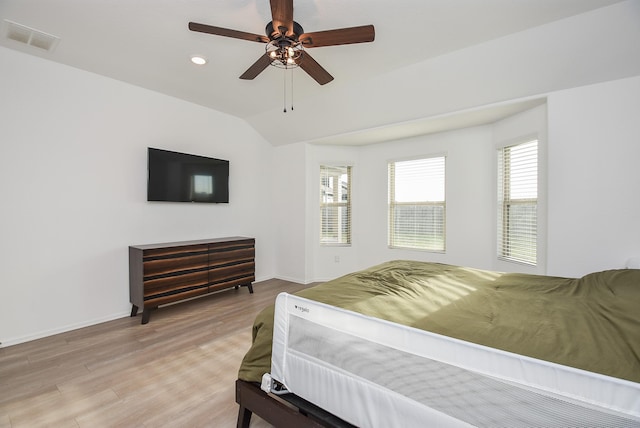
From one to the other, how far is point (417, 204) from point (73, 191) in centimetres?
444

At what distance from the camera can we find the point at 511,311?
149cm

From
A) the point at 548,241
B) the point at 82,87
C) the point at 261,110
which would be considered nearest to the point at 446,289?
the point at 548,241

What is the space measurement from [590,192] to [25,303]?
5.56m

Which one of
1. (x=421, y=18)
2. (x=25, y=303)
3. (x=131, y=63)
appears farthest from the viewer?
(x=131, y=63)

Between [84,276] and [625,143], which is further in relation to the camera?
[84,276]

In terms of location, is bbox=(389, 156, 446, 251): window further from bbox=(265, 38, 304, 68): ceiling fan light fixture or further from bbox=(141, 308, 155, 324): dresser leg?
bbox=(141, 308, 155, 324): dresser leg

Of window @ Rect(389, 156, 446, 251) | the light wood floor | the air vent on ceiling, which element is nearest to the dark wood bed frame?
the light wood floor

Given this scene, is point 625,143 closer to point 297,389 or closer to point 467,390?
point 467,390

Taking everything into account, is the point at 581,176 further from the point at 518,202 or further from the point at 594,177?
the point at 518,202

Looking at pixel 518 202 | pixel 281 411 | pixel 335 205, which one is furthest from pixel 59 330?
pixel 518 202

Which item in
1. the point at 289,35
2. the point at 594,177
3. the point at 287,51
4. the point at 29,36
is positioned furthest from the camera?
the point at 594,177

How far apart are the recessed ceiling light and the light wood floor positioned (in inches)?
110

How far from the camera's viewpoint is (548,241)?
→ 2.82 metres

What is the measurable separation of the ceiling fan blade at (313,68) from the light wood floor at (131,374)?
2515mm
